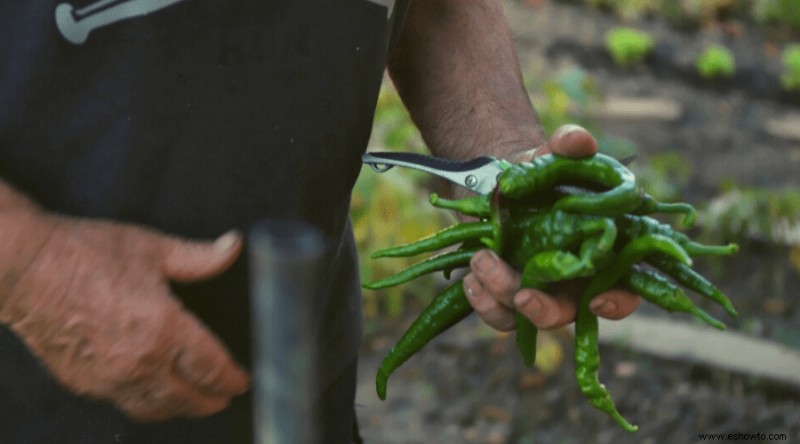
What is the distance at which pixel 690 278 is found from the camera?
2.21 metres

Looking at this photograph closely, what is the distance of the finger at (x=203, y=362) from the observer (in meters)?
1.82

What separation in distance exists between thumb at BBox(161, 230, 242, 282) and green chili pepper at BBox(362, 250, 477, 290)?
396 millimetres

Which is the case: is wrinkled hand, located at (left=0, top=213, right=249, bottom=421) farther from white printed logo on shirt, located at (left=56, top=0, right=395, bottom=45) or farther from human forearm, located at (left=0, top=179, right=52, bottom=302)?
white printed logo on shirt, located at (left=56, top=0, right=395, bottom=45)

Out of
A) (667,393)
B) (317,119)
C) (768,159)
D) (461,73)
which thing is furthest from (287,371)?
(768,159)

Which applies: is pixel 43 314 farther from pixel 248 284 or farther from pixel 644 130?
pixel 644 130

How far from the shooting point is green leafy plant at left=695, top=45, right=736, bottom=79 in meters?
8.45

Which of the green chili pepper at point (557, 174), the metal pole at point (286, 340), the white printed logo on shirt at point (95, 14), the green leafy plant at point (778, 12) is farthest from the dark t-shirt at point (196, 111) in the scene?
the green leafy plant at point (778, 12)

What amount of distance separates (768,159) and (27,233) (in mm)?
Result: 6009

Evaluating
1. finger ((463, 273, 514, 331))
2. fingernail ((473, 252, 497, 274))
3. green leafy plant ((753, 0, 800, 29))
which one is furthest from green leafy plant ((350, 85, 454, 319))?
green leafy plant ((753, 0, 800, 29))

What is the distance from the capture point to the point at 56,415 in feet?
7.06

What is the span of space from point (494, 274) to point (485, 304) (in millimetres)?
109

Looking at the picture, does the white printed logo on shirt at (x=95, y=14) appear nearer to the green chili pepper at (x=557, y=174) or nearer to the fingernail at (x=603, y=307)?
the green chili pepper at (x=557, y=174)

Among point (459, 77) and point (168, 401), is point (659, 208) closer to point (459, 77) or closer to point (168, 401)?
point (459, 77)

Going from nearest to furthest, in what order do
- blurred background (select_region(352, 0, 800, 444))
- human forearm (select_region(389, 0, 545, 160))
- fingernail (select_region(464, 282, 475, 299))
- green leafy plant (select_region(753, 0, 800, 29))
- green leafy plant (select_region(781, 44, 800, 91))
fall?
fingernail (select_region(464, 282, 475, 299))
human forearm (select_region(389, 0, 545, 160))
blurred background (select_region(352, 0, 800, 444))
green leafy plant (select_region(781, 44, 800, 91))
green leafy plant (select_region(753, 0, 800, 29))
